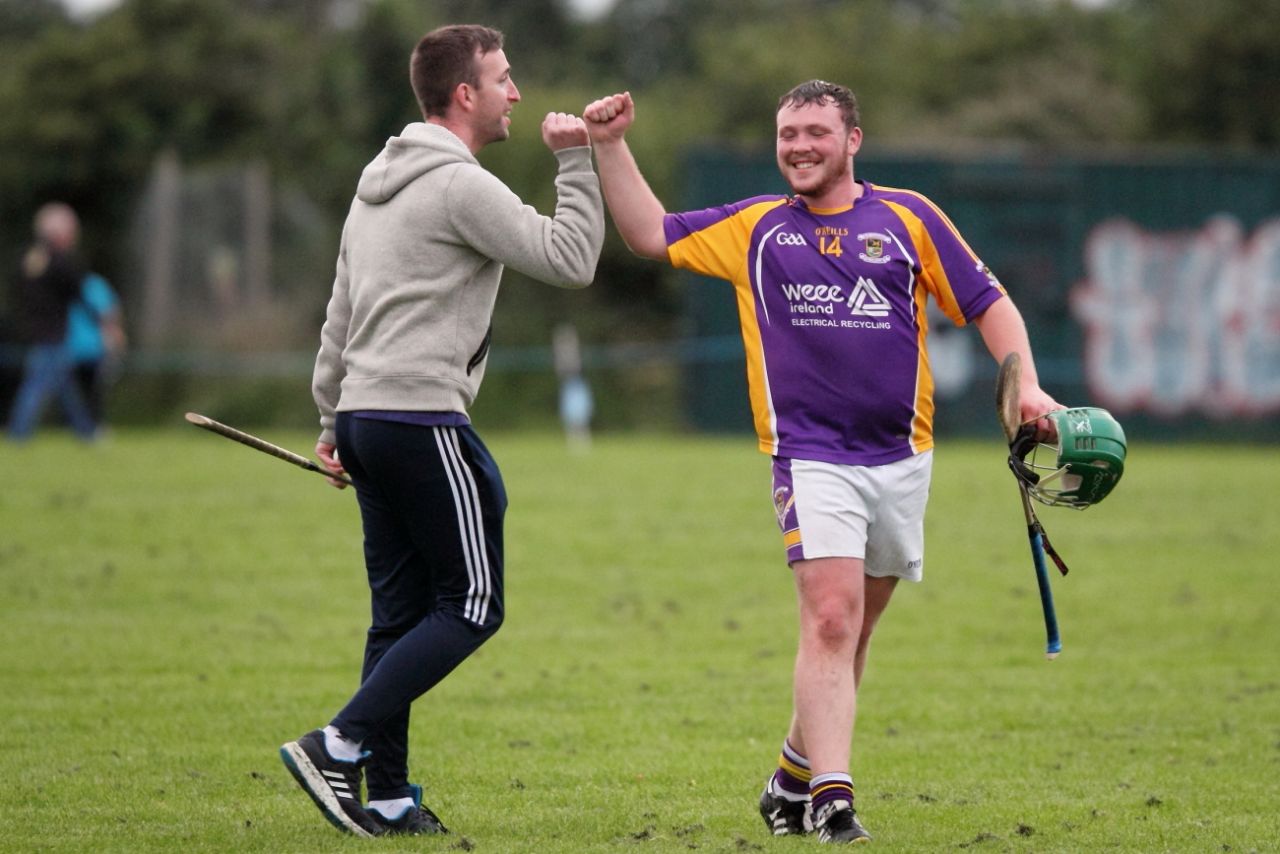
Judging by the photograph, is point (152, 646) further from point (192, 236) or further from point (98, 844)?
point (192, 236)

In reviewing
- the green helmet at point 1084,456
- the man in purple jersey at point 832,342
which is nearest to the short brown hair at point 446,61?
the man in purple jersey at point 832,342

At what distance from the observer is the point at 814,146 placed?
546 centimetres

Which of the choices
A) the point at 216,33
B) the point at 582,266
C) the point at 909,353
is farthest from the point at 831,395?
the point at 216,33

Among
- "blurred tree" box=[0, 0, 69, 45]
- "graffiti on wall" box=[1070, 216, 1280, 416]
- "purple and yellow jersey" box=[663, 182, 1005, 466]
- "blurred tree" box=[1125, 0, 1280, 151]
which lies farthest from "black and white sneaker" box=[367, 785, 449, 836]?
"blurred tree" box=[0, 0, 69, 45]

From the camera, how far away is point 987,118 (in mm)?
33781

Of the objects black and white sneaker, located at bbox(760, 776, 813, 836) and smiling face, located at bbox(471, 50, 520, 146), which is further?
black and white sneaker, located at bbox(760, 776, 813, 836)

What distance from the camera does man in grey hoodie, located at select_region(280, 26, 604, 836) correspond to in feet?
17.3

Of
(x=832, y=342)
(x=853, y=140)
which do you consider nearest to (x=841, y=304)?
(x=832, y=342)

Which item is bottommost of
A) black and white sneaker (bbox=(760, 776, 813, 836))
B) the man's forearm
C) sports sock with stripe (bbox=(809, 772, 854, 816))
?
black and white sneaker (bbox=(760, 776, 813, 836))

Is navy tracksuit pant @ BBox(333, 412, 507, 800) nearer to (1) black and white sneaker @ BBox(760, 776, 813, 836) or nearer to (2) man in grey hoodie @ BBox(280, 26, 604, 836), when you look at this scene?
(2) man in grey hoodie @ BBox(280, 26, 604, 836)

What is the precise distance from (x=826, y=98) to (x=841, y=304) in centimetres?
61

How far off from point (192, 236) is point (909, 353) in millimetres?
22312

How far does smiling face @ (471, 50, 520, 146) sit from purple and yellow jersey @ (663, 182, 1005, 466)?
23.5 inches

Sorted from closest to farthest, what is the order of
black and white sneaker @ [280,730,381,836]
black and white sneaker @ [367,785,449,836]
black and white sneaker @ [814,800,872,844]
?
black and white sneaker @ [280,730,381,836]
black and white sneaker @ [814,800,872,844]
black and white sneaker @ [367,785,449,836]
